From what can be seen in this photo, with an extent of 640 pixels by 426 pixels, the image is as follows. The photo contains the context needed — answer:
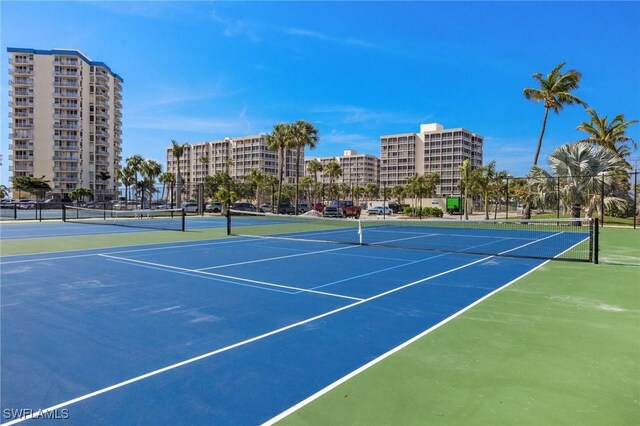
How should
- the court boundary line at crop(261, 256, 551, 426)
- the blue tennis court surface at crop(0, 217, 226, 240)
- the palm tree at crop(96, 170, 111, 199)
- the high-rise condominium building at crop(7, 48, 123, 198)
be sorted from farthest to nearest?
the palm tree at crop(96, 170, 111, 199) < the high-rise condominium building at crop(7, 48, 123, 198) < the blue tennis court surface at crop(0, 217, 226, 240) < the court boundary line at crop(261, 256, 551, 426)

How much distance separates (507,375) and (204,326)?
4117 millimetres

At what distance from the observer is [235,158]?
573 ft

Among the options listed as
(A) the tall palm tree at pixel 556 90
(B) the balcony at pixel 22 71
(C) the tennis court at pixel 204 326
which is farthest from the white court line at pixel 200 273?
(B) the balcony at pixel 22 71

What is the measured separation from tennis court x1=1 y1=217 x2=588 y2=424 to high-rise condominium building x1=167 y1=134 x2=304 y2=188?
149593mm

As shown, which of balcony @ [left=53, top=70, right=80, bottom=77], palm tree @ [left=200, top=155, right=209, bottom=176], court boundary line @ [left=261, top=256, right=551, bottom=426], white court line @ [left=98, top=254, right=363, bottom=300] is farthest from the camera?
palm tree @ [left=200, top=155, right=209, bottom=176]

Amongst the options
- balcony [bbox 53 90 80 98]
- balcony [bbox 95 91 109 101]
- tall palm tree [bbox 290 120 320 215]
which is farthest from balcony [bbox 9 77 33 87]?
tall palm tree [bbox 290 120 320 215]

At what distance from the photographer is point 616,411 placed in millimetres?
3654

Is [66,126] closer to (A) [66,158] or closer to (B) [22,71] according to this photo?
(A) [66,158]

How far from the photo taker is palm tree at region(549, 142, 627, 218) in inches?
1000

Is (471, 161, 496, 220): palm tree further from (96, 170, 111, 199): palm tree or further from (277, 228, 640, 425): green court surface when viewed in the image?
(96, 170, 111, 199): palm tree

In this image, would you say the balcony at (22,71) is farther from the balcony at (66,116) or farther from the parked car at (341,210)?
the parked car at (341,210)

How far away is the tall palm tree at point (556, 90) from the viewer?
35938 millimetres

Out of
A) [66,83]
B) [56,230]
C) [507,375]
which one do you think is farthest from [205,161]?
[507,375]

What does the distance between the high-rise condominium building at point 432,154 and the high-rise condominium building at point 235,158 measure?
38.0 m
